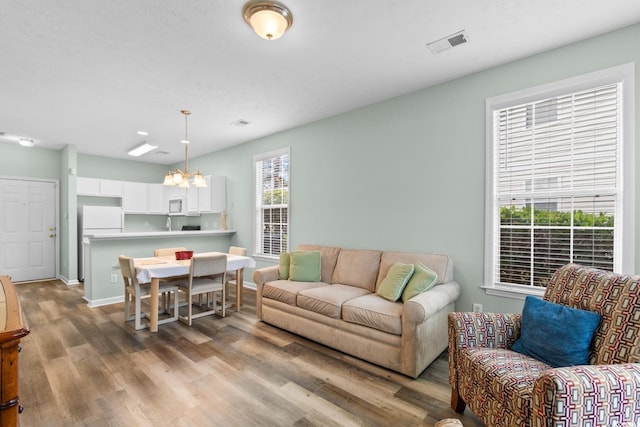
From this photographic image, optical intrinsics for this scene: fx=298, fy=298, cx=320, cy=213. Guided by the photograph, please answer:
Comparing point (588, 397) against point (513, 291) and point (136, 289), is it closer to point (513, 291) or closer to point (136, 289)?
point (513, 291)

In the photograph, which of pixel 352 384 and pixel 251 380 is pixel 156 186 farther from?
pixel 352 384

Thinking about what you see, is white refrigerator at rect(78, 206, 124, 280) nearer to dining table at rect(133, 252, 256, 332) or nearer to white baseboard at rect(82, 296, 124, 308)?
white baseboard at rect(82, 296, 124, 308)

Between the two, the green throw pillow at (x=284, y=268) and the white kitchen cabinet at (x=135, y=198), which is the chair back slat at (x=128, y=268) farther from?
the white kitchen cabinet at (x=135, y=198)

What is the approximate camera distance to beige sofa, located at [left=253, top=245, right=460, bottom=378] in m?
2.41

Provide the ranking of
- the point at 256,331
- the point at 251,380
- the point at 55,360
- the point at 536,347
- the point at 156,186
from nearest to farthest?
the point at 536,347 → the point at 251,380 → the point at 55,360 → the point at 256,331 → the point at 156,186

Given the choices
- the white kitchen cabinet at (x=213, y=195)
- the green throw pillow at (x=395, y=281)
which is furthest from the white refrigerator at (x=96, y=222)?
the green throw pillow at (x=395, y=281)

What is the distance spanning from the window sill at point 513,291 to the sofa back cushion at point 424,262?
37 cm

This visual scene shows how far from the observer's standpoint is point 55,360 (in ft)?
8.83

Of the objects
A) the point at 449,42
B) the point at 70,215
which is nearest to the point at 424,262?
the point at 449,42

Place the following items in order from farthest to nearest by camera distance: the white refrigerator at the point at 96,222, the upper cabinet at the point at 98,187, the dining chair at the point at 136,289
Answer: the upper cabinet at the point at 98,187 < the white refrigerator at the point at 96,222 < the dining chair at the point at 136,289

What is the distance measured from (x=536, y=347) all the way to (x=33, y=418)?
A: 3.20 meters

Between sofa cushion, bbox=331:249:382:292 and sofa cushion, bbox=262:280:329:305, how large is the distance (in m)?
0.24

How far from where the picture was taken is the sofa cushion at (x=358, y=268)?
3.41 m

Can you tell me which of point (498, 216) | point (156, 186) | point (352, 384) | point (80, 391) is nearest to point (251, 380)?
point (352, 384)
